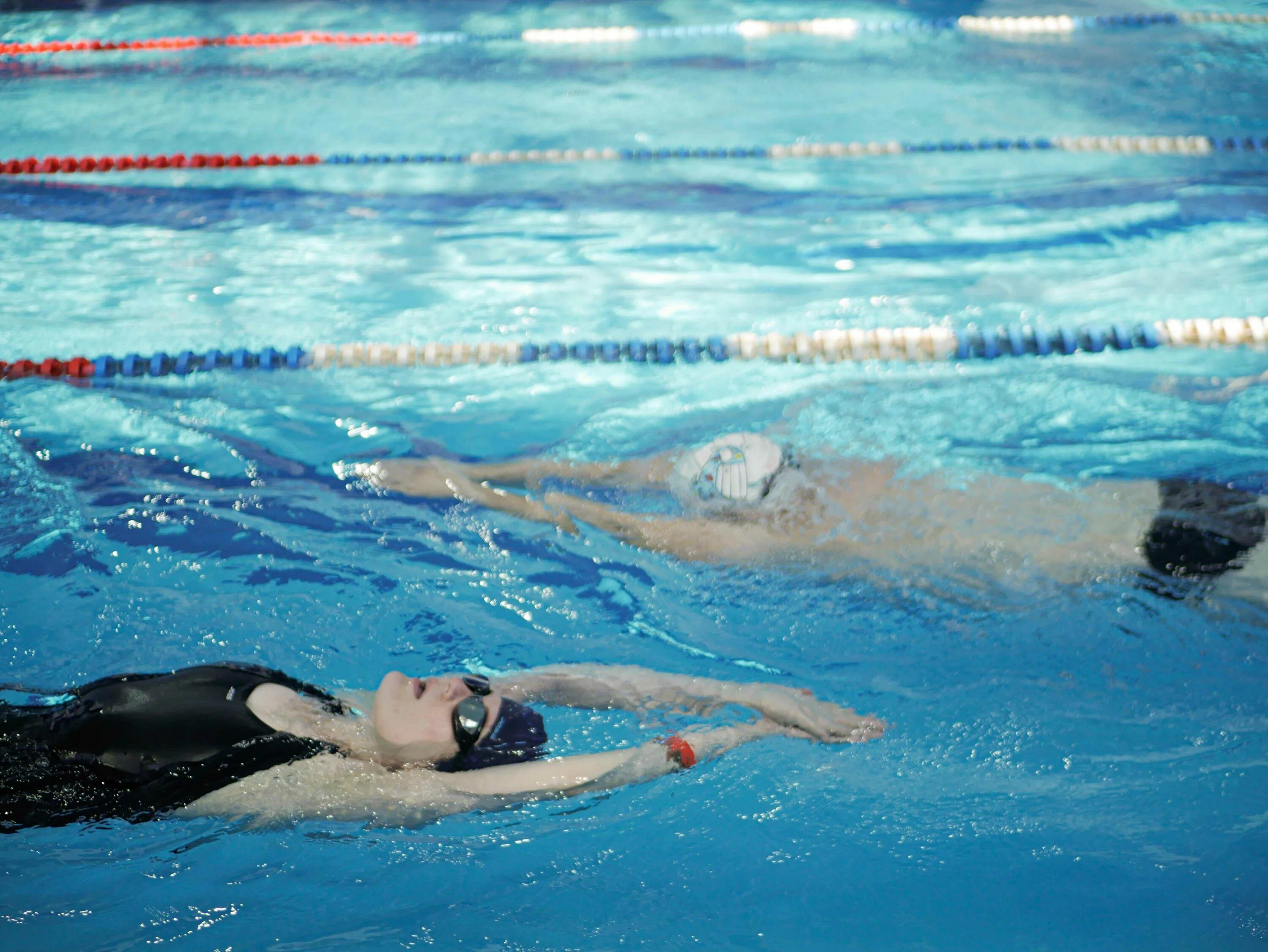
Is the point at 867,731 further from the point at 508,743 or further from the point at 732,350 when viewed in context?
the point at 732,350

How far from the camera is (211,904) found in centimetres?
233

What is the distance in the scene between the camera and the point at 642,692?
8.80 ft

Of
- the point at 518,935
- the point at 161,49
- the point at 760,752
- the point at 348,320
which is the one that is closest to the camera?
the point at 518,935

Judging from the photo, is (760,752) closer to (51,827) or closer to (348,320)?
(51,827)

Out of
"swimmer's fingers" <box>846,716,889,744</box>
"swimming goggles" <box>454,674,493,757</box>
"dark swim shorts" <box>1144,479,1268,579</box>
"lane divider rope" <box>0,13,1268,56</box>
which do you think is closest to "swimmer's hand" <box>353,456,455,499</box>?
"swimming goggles" <box>454,674,493,757</box>

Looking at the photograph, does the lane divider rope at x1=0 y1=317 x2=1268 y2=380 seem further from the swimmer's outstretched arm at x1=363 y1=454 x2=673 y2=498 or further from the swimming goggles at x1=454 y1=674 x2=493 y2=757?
the swimming goggles at x1=454 y1=674 x2=493 y2=757

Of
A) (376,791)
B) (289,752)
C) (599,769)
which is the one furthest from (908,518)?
(289,752)

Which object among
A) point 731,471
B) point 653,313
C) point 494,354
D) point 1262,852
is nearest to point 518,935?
point 731,471

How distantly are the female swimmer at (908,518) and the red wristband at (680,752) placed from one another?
2.78 feet

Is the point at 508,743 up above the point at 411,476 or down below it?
below

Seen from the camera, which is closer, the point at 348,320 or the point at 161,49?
the point at 348,320

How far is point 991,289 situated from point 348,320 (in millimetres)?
2746

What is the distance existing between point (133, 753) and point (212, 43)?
7.59 meters

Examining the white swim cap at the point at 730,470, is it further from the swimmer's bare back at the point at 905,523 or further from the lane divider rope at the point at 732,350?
the lane divider rope at the point at 732,350
